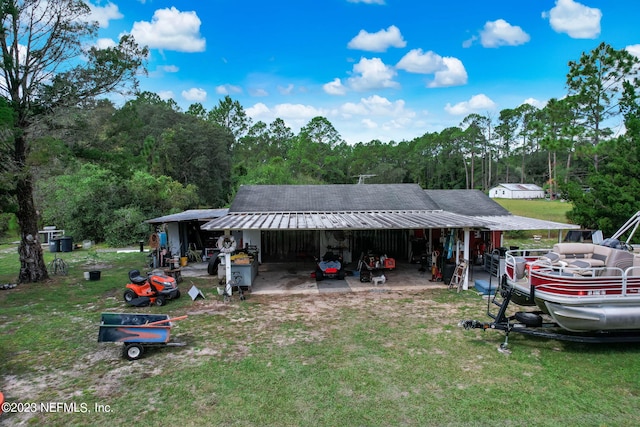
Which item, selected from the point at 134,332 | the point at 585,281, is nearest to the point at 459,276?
the point at 585,281

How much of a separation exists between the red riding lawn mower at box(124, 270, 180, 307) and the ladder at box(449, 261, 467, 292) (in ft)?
26.7

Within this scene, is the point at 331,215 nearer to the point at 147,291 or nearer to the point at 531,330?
the point at 147,291

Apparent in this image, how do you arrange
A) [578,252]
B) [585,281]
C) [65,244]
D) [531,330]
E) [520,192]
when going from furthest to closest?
[520,192], [65,244], [578,252], [531,330], [585,281]

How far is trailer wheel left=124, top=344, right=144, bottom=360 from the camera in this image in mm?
6090

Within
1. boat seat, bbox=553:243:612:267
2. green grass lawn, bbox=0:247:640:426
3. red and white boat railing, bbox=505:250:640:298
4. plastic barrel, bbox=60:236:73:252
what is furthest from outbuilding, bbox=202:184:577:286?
plastic barrel, bbox=60:236:73:252

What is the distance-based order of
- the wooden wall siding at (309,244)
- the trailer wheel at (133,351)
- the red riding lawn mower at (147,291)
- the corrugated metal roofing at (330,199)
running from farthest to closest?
the wooden wall siding at (309,244)
the corrugated metal roofing at (330,199)
the red riding lawn mower at (147,291)
the trailer wheel at (133,351)

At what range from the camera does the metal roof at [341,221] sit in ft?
34.5

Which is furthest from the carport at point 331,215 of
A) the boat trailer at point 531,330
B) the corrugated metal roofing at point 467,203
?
the boat trailer at point 531,330

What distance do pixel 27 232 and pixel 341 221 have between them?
10.0 metres

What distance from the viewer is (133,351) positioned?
20.1ft

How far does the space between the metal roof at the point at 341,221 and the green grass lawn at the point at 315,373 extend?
8.43 ft

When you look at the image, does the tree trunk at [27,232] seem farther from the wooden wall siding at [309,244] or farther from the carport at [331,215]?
the wooden wall siding at [309,244]

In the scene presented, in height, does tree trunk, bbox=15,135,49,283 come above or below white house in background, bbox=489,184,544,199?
below

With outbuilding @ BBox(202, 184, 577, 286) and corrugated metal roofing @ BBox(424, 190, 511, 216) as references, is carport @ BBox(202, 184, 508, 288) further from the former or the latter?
corrugated metal roofing @ BBox(424, 190, 511, 216)
